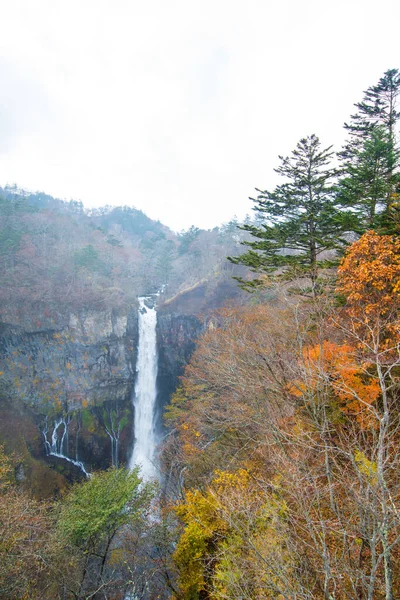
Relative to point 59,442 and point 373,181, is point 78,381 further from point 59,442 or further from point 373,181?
point 373,181

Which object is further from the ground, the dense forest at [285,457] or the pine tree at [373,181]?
the pine tree at [373,181]

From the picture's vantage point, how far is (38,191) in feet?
231

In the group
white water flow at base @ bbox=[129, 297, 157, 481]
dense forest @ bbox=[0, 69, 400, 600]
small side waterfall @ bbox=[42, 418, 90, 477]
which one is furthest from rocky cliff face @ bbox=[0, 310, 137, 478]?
dense forest @ bbox=[0, 69, 400, 600]

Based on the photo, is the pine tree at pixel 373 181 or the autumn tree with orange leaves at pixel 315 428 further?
the pine tree at pixel 373 181

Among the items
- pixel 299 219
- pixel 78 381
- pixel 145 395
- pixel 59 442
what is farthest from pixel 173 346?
pixel 299 219

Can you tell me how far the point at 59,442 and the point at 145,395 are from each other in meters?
8.44

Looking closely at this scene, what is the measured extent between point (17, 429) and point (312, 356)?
2470 cm

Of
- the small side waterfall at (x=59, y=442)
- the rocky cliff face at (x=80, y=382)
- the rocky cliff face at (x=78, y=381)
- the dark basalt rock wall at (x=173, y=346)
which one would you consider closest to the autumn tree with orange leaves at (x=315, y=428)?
the small side waterfall at (x=59, y=442)

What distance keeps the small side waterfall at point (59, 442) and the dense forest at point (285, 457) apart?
153 centimetres

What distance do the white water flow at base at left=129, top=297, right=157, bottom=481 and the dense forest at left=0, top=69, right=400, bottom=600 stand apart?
17.8ft

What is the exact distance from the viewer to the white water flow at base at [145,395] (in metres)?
24.9

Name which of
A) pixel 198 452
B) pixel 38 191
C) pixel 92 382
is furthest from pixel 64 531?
pixel 38 191

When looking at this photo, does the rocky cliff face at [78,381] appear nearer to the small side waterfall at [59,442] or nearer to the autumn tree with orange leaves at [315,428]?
the small side waterfall at [59,442]

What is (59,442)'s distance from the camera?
23703 mm
